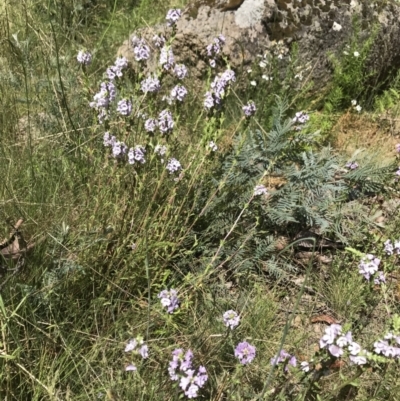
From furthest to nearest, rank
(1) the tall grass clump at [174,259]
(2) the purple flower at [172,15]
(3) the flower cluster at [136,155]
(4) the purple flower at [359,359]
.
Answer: (2) the purple flower at [172,15]
(3) the flower cluster at [136,155]
(1) the tall grass clump at [174,259]
(4) the purple flower at [359,359]

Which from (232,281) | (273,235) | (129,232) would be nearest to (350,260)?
(273,235)

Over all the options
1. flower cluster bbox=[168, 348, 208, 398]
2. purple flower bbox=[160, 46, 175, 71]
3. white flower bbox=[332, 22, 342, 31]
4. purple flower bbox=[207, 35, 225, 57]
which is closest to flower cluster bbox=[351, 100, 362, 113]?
white flower bbox=[332, 22, 342, 31]

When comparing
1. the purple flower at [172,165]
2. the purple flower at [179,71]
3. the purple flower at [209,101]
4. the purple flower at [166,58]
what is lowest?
the purple flower at [172,165]

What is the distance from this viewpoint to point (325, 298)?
230cm

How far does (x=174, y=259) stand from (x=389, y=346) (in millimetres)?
1156

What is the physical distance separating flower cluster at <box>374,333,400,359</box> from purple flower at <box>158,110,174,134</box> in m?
1.12

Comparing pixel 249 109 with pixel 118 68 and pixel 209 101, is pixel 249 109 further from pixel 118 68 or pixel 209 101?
pixel 118 68

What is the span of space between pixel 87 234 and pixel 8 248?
1.01ft

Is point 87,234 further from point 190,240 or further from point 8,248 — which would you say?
point 190,240

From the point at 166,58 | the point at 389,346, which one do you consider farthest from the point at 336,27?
the point at 389,346

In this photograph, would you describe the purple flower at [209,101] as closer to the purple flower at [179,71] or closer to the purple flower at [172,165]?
the purple flower at [179,71]

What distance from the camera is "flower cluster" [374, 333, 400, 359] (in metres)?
1.25

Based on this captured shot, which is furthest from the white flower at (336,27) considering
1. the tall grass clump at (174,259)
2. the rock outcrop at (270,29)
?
the tall grass clump at (174,259)

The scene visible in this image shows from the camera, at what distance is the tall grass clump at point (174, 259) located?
1.62 meters
